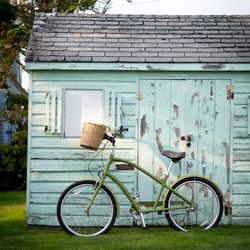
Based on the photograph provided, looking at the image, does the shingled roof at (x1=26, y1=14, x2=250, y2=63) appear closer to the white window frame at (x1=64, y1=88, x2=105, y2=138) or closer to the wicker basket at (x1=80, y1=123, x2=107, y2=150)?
the white window frame at (x1=64, y1=88, x2=105, y2=138)

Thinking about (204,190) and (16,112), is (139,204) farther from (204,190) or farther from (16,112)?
(16,112)

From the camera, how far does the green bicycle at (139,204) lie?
21.2 ft

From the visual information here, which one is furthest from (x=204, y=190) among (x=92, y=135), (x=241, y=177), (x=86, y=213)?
(x=92, y=135)

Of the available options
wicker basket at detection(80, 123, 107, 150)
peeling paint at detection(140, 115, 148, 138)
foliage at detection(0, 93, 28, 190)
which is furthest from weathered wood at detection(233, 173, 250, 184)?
foliage at detection(0, 93, 28, 190)

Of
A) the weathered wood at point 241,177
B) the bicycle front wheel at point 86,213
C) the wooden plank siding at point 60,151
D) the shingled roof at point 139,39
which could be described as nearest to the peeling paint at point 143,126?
the wooden plank siding at point 60,151

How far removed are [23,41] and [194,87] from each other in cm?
992

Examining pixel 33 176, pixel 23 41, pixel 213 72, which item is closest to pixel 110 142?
pixel 33 176

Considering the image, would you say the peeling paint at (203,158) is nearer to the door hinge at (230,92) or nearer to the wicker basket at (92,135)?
the door hinge at (230,92)

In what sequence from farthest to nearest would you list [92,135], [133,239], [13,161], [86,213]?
[13,161], [86,213], [92,135], [133,239]

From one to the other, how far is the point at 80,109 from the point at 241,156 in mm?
2211

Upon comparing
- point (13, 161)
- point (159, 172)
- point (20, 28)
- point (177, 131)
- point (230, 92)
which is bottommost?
point (13, 161)

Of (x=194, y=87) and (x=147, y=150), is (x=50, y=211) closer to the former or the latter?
(x=147, y=150)

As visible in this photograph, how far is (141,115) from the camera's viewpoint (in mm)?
7230

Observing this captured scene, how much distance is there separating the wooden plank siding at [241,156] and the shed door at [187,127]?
0.32ft
